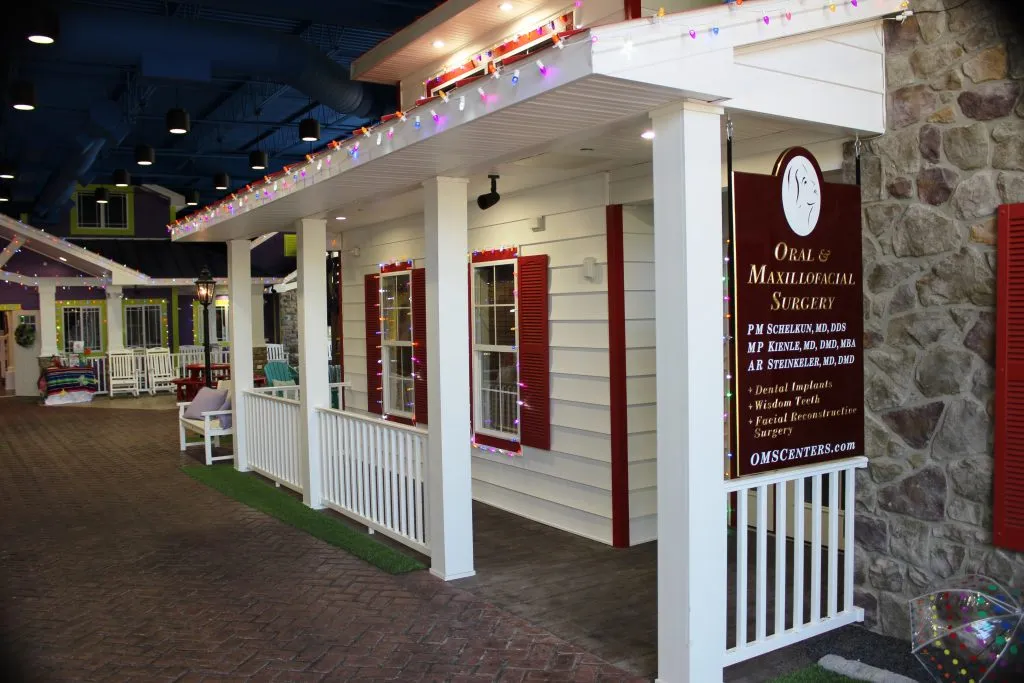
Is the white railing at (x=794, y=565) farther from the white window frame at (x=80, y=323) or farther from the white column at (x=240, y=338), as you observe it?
the white window frame at (x=80, y=323)

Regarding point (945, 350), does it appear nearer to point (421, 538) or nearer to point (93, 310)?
point (421, 538)

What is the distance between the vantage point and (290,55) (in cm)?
984

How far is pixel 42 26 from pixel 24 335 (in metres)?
15.8

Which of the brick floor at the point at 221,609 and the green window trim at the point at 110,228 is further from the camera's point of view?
the green window trim at the point at 110,228

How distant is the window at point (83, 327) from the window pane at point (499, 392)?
18.8 metres

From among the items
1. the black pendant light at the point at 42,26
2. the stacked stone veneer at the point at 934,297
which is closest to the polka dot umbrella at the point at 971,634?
the stacked stone veneer at the point at 934,297

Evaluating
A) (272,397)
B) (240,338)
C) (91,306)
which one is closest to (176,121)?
(240,338)

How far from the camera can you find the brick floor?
4422mm

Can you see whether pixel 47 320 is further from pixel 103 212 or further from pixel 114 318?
pixel 103 212

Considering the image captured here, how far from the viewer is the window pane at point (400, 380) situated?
9742 millimetres

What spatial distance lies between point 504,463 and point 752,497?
7.88 ft

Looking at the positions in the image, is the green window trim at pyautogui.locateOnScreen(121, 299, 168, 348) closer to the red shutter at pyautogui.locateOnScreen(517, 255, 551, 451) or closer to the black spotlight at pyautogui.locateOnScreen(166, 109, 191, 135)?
the black spotlight at pyautogui.locateOnScreen(166, 109, 191, 135)

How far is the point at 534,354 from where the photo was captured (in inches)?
289

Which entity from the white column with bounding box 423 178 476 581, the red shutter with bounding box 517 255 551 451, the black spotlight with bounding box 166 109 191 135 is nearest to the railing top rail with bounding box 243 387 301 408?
the red shutter with bounding box 517 255 551 451
